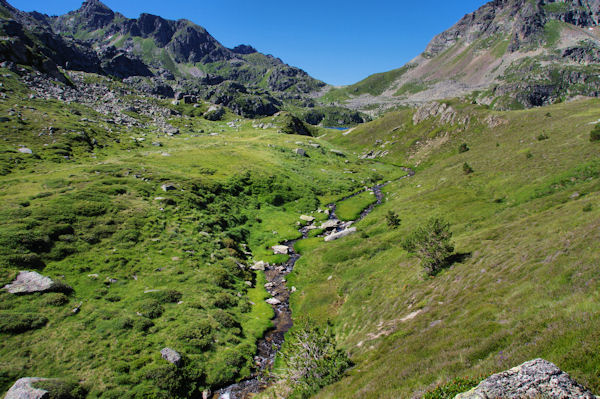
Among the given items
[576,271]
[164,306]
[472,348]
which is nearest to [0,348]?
[164,306]

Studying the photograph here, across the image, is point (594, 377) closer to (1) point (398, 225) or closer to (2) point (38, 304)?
(2) point (38, 304)

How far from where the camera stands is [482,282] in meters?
21.1

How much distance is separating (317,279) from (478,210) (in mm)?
27043

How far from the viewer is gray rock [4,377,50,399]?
1716cm

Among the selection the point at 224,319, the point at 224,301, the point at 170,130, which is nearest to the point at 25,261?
the point at 224,301

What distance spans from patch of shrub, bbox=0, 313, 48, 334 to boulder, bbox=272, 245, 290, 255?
3242 cm

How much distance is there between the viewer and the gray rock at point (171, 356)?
23041 millimetres

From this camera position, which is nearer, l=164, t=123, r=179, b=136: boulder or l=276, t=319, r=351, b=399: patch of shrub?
l=276, t=319, r=351, b=399: patch of shrub

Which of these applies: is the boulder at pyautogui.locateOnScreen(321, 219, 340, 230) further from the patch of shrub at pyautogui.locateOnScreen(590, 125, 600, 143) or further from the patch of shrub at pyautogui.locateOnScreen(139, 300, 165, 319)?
the patch of shrub at pyautogui.locateOnScreen(590, 125, 600, 143)

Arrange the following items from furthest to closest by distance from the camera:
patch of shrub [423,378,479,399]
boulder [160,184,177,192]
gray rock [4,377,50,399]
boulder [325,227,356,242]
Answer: boulder [160,184,177,192] < boulder [325,227,356,242] < gray rock [4,377,50,399] < patch of shrub [423,378,479,399]

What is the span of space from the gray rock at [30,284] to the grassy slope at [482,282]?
1049 inches

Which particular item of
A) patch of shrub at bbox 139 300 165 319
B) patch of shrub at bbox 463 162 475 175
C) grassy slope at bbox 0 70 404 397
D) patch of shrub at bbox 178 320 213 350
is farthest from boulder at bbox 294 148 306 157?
patch of shrub at bbox 178 320 213 350

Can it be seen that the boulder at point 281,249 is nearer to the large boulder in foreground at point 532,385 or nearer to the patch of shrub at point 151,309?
the patch of shrub at point 151,309

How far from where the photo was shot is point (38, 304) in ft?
82.1
